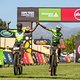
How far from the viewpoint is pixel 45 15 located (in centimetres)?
5425

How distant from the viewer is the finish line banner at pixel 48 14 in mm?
53656

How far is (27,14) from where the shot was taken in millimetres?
54500

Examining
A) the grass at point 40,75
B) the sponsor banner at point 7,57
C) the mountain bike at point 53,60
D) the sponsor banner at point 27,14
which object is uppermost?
the sponsor banner at point 27,14

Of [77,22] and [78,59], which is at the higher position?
[77,22]

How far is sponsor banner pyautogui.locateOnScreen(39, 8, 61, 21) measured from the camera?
53969 millimetres

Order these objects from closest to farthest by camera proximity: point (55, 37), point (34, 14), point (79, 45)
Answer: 1. point (55, 37)
2. point (34, 14)
3. point (79, 45)

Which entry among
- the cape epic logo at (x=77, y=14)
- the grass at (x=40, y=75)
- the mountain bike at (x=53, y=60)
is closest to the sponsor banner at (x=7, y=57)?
the grass at (x=40, y=75)

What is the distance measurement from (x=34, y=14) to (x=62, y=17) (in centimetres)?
333

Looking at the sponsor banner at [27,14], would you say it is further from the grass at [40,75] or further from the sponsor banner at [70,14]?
the grass at [40,75]

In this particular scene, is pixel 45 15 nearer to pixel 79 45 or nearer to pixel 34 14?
pixel 34 14

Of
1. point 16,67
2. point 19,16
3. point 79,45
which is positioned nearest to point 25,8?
point 19,16

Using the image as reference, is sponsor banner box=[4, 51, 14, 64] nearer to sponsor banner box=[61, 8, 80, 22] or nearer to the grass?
the grass

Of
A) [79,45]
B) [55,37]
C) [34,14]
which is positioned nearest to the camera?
[55,37]

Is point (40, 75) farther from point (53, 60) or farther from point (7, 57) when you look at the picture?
point (7, 57)
